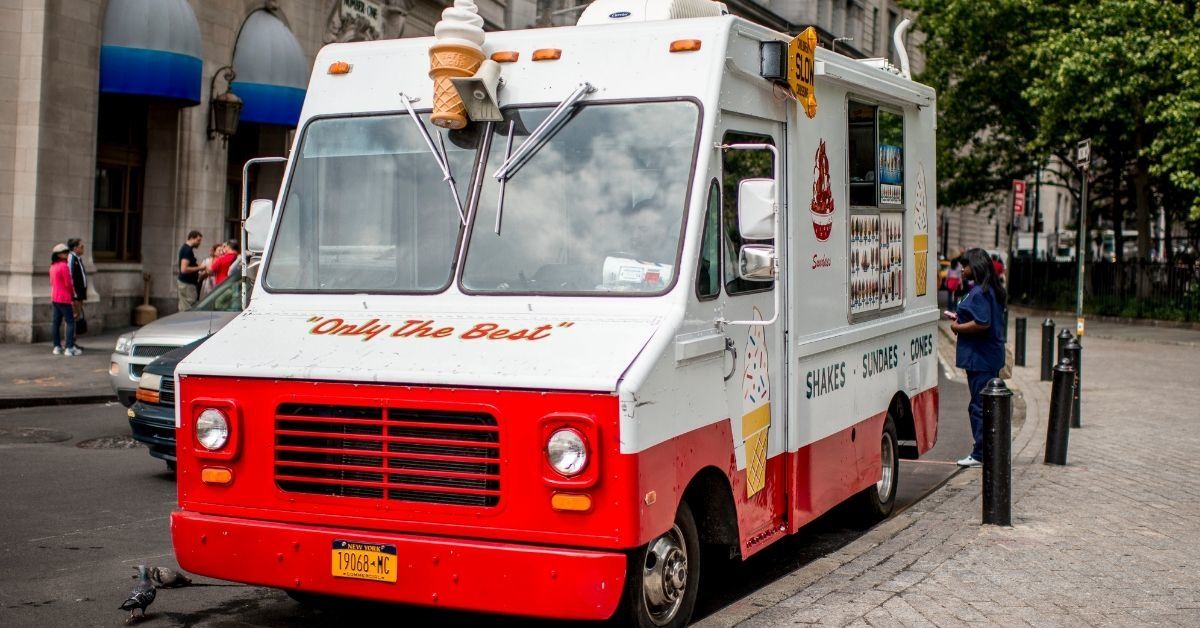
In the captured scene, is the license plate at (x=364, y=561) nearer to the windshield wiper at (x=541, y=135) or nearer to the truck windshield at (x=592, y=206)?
the truck windshield at (x=592, y=206)

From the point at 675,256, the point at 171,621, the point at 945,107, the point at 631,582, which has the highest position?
the point at 945,107

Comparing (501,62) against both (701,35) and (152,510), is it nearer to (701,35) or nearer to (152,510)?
(701,35)

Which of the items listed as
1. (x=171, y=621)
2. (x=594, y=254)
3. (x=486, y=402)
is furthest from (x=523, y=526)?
(x=171, y=621)

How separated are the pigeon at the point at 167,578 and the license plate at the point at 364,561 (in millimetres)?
1643

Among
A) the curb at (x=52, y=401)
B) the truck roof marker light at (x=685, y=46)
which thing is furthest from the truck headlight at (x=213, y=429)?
the curb at (x=52, y=401)

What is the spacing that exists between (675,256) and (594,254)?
0.39 m

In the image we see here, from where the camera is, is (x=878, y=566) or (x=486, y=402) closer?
(x=486, y=402)

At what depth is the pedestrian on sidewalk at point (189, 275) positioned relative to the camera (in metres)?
20.4

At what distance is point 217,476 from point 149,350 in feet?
23.7

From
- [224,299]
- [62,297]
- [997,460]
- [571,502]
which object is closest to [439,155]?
[571,502]

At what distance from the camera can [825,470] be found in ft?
25.0

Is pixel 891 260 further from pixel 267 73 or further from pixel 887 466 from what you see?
pixel 267 73

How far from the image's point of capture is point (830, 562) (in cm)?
762

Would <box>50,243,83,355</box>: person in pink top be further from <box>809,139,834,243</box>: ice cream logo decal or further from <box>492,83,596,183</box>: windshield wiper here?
<box>492,83,596,183</box>: windshield wiper
